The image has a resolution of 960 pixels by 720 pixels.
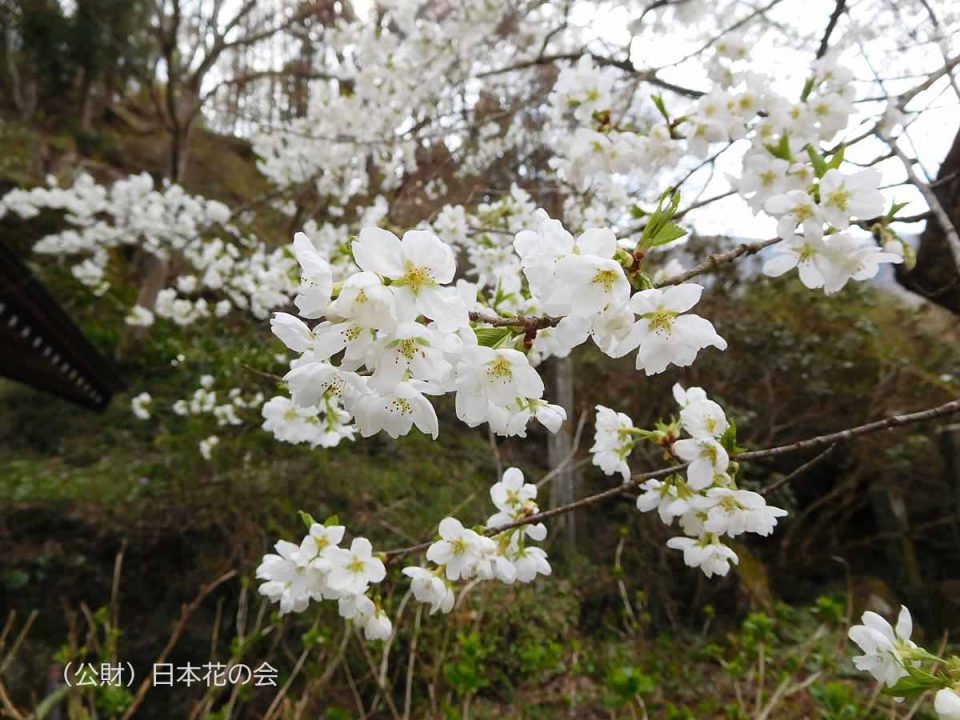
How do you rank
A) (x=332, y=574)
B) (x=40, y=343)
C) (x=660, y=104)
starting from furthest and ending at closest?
(x=40, y=343), (x=660, y=104), (x=332, y=574)

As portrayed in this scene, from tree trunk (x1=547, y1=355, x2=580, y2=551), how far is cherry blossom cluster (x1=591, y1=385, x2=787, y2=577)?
2.85 m

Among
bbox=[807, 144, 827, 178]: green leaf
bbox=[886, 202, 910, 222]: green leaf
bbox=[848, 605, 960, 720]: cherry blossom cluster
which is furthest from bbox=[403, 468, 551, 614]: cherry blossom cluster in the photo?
bbox=[886, 202, 910, 222]: green leaf

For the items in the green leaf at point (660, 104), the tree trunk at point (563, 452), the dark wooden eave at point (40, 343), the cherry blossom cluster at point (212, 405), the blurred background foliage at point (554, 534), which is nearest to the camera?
the green leaf at point (660, 104)

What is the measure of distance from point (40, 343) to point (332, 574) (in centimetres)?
244

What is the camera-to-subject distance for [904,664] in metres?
0.68

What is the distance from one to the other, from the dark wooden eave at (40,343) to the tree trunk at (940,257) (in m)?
2.92

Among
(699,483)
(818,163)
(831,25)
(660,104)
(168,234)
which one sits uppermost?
(168,234)

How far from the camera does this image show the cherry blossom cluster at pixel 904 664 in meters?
0.62

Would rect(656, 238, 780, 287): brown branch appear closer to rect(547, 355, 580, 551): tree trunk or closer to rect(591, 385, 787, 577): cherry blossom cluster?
rect(591, 385, 787, 577): cherry blossom cluster

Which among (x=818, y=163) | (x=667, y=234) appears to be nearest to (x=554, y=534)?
(x=818, y=163)

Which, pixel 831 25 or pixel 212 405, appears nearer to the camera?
pixel 831 25

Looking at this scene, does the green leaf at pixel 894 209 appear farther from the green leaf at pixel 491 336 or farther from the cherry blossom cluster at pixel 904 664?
the green leaf at pixel 491 336

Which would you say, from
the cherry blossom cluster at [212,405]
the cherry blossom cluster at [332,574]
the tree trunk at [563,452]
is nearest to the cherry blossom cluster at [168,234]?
the cherry blossom cluster at [212,405]

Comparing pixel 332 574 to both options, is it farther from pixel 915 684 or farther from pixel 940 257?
pixel 940 257
